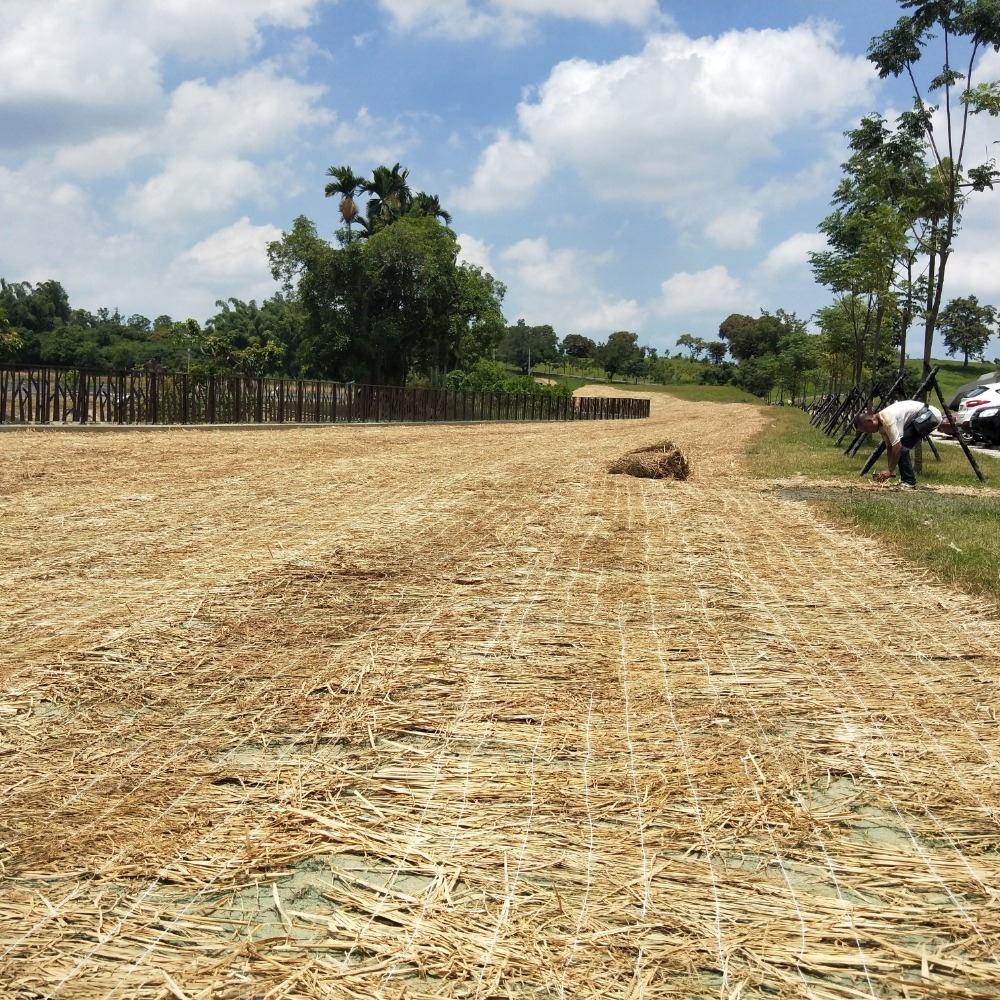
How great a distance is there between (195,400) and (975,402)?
22.2 m

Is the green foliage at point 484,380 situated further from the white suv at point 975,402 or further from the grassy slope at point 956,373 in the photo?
the grassy slope at point 956,373

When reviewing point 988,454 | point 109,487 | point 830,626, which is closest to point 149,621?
point 830,626

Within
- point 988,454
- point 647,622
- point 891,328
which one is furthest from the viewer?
point 891,328

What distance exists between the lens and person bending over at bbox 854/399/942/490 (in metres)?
12.6

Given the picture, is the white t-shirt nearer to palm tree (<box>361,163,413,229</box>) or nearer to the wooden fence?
the wooden fence

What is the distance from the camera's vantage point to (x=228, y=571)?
6090 millimetres

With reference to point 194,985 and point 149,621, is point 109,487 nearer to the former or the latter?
point 149,621

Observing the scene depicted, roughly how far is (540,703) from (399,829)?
3.74ft

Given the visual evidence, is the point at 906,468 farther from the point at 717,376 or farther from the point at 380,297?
the point at 717,376

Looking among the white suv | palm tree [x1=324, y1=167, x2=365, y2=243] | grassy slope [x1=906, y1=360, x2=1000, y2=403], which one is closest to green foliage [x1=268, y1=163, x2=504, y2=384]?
palm tree [x1=324, y1=167, x2=365, y2=243]

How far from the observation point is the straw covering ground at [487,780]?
7.21 ft

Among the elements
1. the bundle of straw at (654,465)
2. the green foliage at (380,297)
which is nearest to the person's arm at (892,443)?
the bundle of straw at (654,465)

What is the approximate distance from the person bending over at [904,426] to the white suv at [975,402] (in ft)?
42.1

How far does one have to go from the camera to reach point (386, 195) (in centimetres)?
5569
